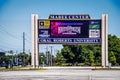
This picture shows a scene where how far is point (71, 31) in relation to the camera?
2906 inches

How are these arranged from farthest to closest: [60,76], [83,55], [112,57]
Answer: [83,55] → [112,57] → [60,76]

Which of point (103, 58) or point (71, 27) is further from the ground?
point (71, 27)

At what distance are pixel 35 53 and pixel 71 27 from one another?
33.2 feet

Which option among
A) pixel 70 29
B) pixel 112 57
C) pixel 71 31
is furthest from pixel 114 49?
pixel 70 29

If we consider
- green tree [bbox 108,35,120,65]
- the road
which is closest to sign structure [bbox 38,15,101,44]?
the road

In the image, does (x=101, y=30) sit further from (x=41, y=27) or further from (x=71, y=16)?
(x=41, y=27)

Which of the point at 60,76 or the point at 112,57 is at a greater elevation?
the point at 112,57

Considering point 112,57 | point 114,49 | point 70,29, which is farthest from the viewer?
point 114,49

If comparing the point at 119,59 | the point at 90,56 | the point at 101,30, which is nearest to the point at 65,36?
the point at 101,30

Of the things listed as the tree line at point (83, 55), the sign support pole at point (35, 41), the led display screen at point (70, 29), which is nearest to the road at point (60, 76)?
the led display screen at point (70, 29)

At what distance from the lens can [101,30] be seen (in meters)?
76.1

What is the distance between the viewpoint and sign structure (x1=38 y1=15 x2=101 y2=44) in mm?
73875

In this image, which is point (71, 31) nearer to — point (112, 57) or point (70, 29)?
point (70, 29)

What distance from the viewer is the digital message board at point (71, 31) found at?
A: 73875 mm
